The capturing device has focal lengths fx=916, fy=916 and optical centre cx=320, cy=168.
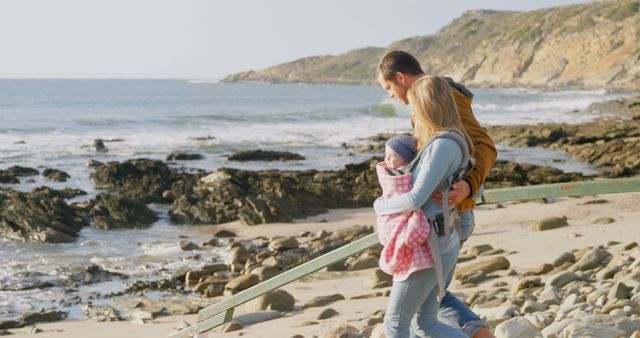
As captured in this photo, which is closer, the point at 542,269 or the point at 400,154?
the point at 400,154

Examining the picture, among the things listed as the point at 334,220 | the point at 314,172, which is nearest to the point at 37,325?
the point at 334,220

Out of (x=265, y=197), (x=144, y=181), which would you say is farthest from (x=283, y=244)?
(x=144, y=181)

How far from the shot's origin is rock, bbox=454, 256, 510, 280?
30.0 feet

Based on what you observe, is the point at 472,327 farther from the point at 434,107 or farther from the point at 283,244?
the point at 283,244

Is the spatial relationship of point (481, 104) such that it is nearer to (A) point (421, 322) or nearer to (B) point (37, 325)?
(B) point (37, 325)

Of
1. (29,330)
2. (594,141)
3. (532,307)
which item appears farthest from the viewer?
(594,141)

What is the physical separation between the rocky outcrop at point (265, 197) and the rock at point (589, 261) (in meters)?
7.60

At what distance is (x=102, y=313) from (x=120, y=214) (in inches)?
259

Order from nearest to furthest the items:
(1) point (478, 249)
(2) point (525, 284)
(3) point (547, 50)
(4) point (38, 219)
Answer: (2) point (525, 284) → (1) point (478, 249) → (4) point (38, 219) → (3) point (547, 50)

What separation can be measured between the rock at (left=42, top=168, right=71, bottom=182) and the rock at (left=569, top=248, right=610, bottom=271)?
15.7m

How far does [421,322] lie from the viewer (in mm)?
3797

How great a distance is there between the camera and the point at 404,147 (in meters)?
3.63

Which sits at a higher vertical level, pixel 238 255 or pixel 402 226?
pixel 402 226

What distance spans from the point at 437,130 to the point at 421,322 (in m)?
0.84
